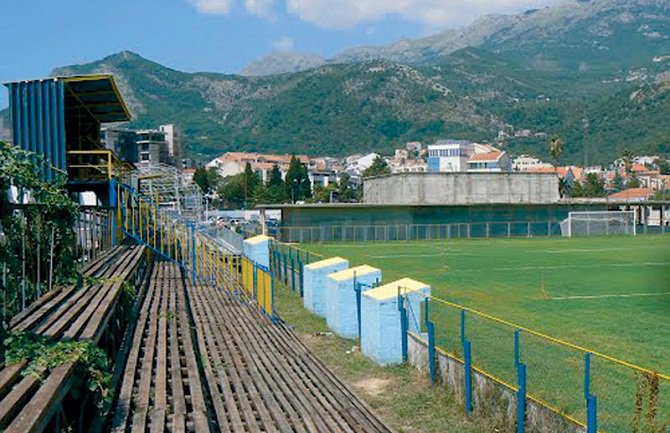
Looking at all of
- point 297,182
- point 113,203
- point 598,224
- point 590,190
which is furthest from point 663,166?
point 113,203

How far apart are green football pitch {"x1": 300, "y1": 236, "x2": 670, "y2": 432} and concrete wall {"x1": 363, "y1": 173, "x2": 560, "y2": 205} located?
1720 centimetres

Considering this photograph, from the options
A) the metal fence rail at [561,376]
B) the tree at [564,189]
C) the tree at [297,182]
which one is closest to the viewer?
the metal fence rail at [561,376]

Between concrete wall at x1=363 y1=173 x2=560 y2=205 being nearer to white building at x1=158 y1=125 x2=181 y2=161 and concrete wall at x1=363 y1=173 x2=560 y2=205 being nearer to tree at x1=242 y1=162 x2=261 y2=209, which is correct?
tree at x1=242 y1=162 x2=261 y2=209

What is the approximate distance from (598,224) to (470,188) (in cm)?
1175

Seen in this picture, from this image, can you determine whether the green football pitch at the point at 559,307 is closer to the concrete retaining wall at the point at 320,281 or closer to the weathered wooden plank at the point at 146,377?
the concrete retaining wall at the point at 320,281

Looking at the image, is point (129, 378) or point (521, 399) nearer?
point (521, 399)

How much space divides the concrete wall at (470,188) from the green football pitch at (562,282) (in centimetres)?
1437

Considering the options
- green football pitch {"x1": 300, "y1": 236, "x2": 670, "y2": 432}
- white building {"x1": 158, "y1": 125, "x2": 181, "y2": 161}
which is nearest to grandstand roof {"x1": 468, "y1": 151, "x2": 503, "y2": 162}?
white building {"x1": 158, "y1": 125, "x2": 181, "y2": 161}

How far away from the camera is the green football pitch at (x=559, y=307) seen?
1089 centimetres

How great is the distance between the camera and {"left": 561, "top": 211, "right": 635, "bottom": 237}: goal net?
59938 millimetres

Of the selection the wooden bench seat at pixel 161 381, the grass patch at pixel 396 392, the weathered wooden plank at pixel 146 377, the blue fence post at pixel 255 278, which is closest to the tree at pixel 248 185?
the blue fence post at pixel 255 278

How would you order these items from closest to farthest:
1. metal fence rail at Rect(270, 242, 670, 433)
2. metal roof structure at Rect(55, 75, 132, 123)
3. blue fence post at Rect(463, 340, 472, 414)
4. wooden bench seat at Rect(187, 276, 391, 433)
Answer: metal fence rail at Rect(270, 242, 670, 433), wooden bench seat at Rect(187, 276, 391, 433), blue fence post at Rect(463, 340, 472, 414), metal roof structure at Rect(55, 75, 132, 123)

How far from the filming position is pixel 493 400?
996cm

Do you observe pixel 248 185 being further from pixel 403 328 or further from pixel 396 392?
pixel 396 392
